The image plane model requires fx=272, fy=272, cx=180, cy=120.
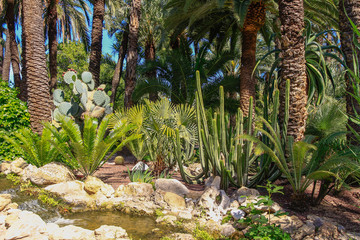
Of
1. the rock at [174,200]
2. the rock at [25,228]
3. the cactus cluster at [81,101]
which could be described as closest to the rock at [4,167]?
the cactus cluster at [81,101]

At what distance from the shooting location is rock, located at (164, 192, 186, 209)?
470 centimetres

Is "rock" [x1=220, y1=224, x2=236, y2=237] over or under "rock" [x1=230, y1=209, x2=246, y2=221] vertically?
under

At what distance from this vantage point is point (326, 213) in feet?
13.5

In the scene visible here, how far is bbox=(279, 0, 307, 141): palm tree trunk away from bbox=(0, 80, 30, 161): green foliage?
20.8 feet

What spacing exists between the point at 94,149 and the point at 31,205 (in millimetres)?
1570

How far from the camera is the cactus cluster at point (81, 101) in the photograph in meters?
7.40

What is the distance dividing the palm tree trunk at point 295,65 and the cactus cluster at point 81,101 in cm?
488

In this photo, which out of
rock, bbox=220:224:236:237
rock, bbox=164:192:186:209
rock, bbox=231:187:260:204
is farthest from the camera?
rock, bbox=164:192:186:209

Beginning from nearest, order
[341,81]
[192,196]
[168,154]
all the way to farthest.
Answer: [192,196]
[168,154]
[341,81]

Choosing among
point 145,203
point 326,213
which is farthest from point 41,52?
point 326,213

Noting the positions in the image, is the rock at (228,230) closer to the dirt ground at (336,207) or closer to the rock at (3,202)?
the dirt ground at (336,207)

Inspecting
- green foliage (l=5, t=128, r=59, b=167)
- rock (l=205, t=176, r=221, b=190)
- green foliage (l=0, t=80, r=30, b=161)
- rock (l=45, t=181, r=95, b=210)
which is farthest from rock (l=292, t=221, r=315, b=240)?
green foliage (l=0, t=80, r=30, b=161)

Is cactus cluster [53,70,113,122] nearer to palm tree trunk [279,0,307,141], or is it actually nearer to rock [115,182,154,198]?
rock [115,182,154,198]

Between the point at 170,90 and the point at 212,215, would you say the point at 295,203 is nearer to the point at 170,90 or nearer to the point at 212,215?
the point at 212,215
